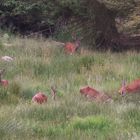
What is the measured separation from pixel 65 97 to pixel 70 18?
7308 mm

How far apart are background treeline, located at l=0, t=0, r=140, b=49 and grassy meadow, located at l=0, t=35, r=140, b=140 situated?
1092mm

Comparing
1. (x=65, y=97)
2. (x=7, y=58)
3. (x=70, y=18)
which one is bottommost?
(x=70, y=18)

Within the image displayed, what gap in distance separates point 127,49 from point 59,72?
355cm

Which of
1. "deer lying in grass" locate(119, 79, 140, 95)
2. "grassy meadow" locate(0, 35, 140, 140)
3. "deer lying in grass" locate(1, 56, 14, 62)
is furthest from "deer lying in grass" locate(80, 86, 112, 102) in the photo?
"deer lying in grass" locate(1, 56, 14, 62)

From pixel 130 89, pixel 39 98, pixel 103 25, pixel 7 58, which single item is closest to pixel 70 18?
pixel 103 25

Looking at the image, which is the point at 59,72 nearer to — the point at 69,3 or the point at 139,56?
the point at 139,56

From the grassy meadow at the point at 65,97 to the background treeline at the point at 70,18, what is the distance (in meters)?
1.09

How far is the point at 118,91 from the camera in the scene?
8.39 metres

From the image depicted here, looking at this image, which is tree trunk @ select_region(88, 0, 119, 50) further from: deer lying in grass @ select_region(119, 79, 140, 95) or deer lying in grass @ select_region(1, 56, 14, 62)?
deer lying in grass @ select_region(119, 79, 140, 95)

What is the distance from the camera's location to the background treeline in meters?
12.9

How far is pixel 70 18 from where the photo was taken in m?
15.0

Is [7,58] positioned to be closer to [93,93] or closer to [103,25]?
[103,25]

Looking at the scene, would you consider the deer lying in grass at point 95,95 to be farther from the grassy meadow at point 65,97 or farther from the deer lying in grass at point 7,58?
the deer lying in grass at point 7,58

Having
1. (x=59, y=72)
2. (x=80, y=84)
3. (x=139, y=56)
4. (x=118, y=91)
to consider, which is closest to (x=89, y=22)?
(x=139, y=56)
